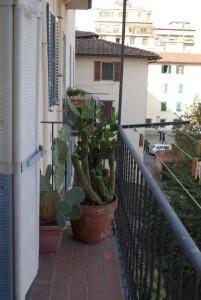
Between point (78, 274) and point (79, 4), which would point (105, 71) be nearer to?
point (79, 4)

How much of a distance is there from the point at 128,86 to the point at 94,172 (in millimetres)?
21282

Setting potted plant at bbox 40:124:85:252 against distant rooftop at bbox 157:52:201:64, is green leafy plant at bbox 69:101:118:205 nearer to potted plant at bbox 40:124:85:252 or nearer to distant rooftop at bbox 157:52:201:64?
potted plant at bbox 40:124:85:252

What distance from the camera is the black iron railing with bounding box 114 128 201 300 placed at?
124 centimetres

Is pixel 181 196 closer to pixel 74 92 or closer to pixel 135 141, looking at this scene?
pixel 135 141

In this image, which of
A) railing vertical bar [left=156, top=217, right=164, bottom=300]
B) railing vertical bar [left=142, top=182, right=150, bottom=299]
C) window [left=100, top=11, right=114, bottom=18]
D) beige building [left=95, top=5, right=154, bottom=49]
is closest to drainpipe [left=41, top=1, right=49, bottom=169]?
railing vertical bar [left=142, top=182, right=150, bottom=299]

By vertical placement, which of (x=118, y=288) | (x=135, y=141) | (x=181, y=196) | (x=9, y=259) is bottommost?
(x=181, y=196)

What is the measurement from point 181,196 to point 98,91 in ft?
26.2

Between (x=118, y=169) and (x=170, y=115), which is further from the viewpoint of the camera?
(x=170, y=115)

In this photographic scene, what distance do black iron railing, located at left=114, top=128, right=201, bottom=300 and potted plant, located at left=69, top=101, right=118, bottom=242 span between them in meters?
0.35

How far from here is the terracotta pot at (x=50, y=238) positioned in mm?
3012

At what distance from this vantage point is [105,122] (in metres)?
3.59

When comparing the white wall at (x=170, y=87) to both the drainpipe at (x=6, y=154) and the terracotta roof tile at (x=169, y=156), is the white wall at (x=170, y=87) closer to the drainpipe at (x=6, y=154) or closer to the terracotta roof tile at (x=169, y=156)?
the terracotta roof tile at (x=169, y=156)

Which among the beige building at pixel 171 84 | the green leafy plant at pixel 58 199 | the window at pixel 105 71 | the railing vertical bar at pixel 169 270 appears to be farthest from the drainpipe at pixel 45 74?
the beige building at pixel 171 84

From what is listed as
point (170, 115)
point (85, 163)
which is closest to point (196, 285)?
point (85, 163)
